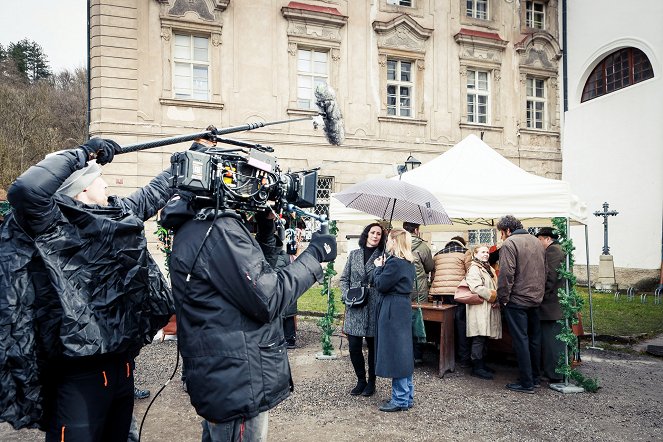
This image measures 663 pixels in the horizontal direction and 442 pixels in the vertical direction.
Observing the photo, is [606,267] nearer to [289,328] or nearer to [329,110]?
[289,328]

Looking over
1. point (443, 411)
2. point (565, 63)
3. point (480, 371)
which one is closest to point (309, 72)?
point (565, 63)

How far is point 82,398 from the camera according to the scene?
2408 millimetres

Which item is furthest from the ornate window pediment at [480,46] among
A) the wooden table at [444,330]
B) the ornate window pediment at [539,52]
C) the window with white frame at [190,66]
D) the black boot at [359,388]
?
the black boot at [359,388]

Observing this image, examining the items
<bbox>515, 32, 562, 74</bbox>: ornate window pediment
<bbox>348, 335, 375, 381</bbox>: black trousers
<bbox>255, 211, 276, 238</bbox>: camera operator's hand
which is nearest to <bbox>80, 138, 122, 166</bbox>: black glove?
<bbox>255, 211, 276, 238</bbox>: camera operator's hand

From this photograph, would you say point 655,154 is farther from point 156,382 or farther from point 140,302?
point 140,302

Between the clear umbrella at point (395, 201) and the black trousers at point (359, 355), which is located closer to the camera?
the clear umbrella at point (395, 201)

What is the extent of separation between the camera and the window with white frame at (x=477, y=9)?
18266mm

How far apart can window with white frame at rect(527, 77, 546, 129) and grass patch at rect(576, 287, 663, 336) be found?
7566 mm

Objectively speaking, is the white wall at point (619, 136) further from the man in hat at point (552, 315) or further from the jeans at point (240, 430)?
the jeans at point (240, 430)

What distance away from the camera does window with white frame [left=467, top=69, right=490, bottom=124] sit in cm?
1806

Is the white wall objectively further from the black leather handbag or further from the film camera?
the film camera

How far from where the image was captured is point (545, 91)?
19266 mm

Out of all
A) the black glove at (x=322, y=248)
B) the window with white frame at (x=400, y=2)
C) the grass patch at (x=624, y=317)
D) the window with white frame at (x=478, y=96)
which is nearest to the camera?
the black glove at (x=322, y=248)

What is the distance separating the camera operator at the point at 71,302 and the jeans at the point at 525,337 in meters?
4.47
